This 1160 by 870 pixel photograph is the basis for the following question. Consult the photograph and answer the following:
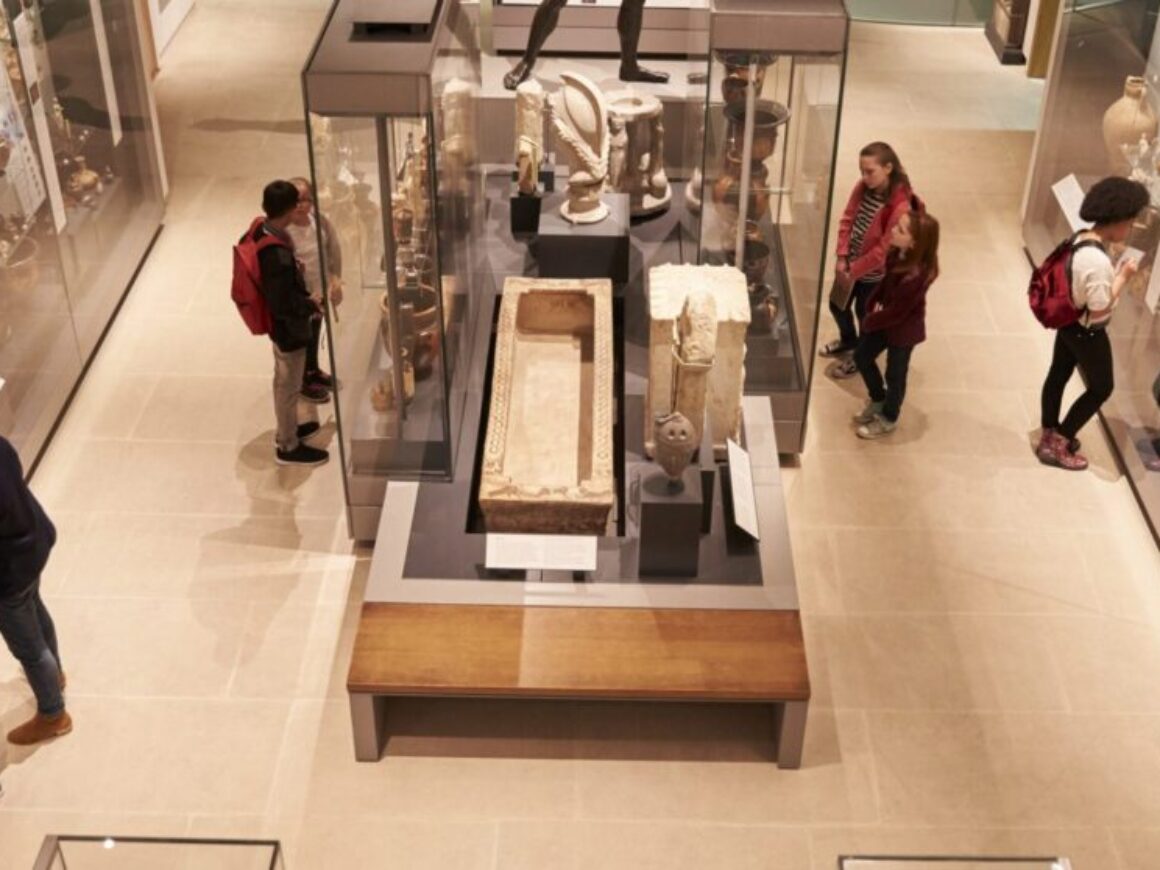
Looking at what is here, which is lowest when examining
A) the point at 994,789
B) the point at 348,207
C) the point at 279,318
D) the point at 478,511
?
the point at 994,789

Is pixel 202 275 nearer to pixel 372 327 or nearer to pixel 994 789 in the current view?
pixel 372 327

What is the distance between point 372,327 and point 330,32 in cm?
118

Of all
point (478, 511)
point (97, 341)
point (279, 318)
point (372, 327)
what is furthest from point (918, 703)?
point (97, 341)

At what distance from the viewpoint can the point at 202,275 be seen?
9.21 meters

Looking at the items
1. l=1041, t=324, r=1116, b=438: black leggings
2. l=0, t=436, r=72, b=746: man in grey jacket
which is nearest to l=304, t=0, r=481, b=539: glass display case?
l=0, t=436, r=72, b=746: man in grey jacket

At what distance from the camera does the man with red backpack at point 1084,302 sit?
22.9 feet

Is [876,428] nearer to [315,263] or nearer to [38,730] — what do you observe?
[315,263]

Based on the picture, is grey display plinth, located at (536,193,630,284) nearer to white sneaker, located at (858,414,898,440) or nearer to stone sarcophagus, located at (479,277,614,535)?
stone sarcophagus, located at (479,277,614,535)

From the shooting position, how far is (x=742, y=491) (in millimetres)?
6211

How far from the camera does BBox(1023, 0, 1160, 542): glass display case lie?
7.54 meters

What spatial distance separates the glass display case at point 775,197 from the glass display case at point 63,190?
321 centimetres

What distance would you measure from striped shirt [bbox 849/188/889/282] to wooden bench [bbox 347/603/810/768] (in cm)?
231

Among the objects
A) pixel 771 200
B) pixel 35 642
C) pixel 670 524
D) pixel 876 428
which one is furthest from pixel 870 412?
pixel 35 642

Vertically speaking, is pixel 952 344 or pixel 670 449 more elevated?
pixel 670 449
